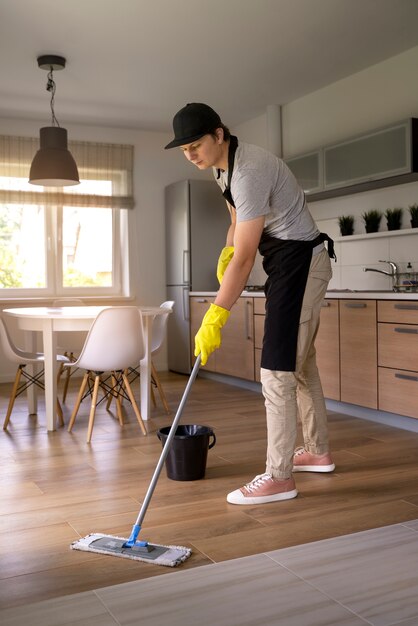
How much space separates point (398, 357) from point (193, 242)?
2.98 meters

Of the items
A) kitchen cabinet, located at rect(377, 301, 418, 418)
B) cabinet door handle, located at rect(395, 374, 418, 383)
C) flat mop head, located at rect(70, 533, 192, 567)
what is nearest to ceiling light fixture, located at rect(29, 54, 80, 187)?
kitchen cabinet, located at rect(377, 301, 418, 418)

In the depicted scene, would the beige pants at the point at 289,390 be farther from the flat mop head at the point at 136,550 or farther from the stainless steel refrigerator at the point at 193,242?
the stainless steel refrigerator at the point at 193,242

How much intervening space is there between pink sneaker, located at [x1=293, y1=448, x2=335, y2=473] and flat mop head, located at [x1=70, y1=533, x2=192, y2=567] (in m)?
1.04

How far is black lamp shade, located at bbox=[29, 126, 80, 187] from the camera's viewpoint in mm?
4664

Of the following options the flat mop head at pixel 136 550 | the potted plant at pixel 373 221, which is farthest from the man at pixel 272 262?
the potted plant at pixel 373 221

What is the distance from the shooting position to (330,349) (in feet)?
14.6

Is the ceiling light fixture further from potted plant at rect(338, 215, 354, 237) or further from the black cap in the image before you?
the black cap

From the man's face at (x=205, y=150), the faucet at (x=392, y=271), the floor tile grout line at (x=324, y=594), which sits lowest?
the floor tile grout line at (x=324, y=594)

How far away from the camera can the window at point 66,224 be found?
632 centimetres

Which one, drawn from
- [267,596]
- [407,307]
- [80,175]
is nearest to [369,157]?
[407,307]

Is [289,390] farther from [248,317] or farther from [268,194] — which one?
[248,317]

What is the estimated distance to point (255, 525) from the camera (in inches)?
93.8

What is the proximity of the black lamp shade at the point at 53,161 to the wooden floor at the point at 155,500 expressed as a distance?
1700 mm

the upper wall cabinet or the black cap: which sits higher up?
the upper wall cabinet
